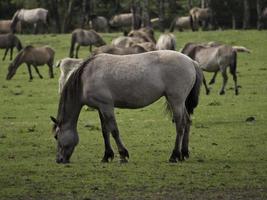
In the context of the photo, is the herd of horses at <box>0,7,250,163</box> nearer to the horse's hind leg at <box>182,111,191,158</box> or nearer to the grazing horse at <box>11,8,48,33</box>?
the horse's hind leg at <box>182,111,191,158</box>

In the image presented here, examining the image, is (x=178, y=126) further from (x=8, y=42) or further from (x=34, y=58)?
(x=8, y=42)

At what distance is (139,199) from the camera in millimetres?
10594

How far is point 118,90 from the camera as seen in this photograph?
13.9m

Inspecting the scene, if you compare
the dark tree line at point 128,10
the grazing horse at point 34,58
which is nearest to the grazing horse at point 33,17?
the dark tree line at point 128,10

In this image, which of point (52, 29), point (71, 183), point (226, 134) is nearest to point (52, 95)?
point (226, 134)

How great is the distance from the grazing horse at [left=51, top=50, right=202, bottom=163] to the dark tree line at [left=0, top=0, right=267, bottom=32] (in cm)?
3137

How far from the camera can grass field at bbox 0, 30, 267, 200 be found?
11258 mm

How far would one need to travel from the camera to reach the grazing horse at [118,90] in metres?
13.8

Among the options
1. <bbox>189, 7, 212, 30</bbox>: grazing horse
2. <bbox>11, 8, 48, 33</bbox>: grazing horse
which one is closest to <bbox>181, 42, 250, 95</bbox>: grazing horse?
<bbox>189, 7, 212, 30</bbox>: grazing horse

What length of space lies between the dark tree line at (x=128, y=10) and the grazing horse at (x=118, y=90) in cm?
3137

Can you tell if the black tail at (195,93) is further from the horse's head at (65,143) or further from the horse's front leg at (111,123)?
the horse's head at (65,143)

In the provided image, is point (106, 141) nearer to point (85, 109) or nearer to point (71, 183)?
point (71, 183)

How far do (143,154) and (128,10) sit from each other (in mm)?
46238

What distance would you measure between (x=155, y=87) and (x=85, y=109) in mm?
8957
